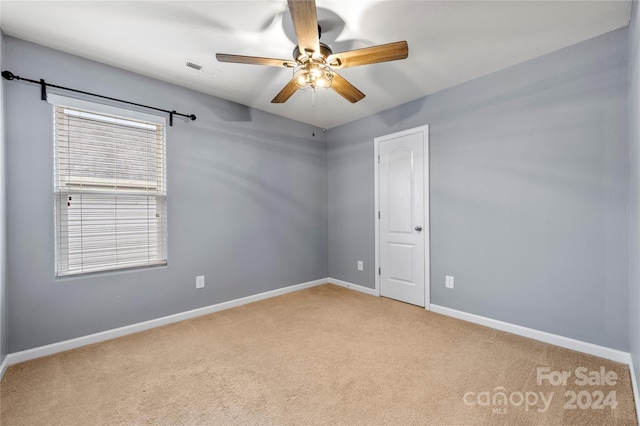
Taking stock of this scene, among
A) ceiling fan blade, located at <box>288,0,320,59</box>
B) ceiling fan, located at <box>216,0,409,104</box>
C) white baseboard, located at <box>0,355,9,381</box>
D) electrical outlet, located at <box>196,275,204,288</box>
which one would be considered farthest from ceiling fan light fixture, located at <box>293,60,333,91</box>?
white baseboard, located at <box>0,355,9,381</box>

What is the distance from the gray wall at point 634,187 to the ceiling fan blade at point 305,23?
183cm

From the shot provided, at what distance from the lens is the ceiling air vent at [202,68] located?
2.47 m

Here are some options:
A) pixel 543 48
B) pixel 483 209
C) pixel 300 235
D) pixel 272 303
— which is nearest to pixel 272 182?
pixel 300 235

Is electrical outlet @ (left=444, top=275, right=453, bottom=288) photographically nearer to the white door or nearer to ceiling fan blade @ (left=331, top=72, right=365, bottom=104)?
the white door

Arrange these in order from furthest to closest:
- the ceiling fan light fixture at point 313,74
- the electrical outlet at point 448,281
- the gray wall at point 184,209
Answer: the electrical outlet at point 448,281, the gray wall at point 184,209, the ceiling fan light fixture at point 313,74

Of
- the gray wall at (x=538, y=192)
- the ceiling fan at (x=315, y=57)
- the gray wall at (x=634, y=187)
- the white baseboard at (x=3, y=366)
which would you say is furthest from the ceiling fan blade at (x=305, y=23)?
the white baseboard at (x=3, y=366)

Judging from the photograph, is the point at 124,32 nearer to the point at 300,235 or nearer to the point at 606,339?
the point at 300,235

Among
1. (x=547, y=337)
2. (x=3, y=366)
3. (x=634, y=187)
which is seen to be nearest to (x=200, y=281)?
(x=3, y=366)

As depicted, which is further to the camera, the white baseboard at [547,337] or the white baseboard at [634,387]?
the white baseboard at [547,337]

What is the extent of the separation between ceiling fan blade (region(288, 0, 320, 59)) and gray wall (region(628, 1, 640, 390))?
183 cm

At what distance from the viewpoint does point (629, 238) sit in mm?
1982

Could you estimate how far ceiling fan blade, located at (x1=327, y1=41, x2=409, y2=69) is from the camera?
5.59 ft

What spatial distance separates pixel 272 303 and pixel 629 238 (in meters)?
3.31

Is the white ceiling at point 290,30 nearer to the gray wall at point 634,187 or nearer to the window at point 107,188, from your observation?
the gray wall at point 634,187
